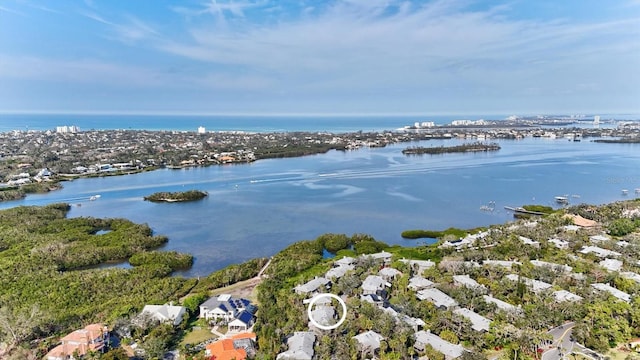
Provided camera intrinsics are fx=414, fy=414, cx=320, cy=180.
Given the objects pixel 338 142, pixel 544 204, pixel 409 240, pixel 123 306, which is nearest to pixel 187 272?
pixel 123 306

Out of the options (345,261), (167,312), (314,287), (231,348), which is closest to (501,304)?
(314,287)

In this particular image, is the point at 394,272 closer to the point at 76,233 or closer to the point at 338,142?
the point at 76,233

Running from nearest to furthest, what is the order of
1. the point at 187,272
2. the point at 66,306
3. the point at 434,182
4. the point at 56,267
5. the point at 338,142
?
1. the point at 66,306
2. the point at 56,267
3. the point at 187,272
4. the point at 434,182
5. the point at 338,142

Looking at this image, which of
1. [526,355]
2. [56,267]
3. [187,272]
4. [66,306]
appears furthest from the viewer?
[187,272]

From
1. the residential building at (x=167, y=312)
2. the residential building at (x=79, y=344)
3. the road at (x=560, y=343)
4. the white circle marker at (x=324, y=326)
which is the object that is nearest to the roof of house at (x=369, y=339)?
the white circle marker at (x=324, y=326)

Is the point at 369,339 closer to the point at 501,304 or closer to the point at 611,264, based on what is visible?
the point at 501,304

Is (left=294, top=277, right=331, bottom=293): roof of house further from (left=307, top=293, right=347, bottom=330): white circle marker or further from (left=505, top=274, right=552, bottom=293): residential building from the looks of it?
(left=505, top=274, right=552, bottom=293): residential building
